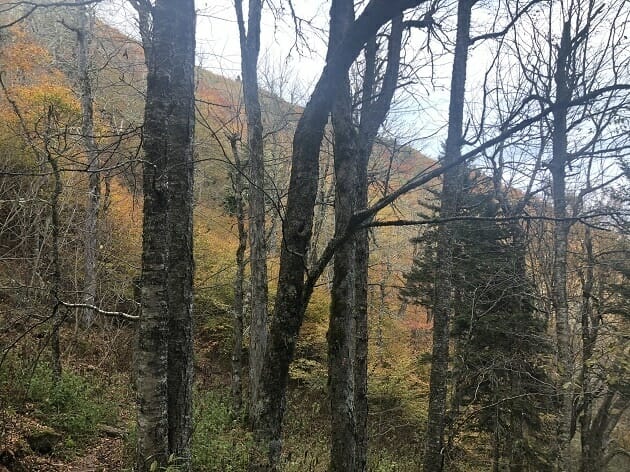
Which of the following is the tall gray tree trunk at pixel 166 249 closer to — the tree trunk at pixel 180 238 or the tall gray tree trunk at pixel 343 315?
the tree trunk at pixel 180 238

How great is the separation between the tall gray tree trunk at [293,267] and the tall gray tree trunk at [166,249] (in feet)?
2.50

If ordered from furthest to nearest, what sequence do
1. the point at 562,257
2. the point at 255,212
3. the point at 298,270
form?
the point at 255,212 → the point at 562,257 → the point at 298,270

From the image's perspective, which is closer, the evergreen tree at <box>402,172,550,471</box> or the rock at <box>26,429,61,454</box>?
the rock at <box>26,429,61,454</box>

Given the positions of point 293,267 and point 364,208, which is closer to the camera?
point 293,267

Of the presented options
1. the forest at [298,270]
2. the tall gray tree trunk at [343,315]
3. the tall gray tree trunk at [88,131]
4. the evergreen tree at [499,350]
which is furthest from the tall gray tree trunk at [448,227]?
the tall gray tree trunk at [88,131]

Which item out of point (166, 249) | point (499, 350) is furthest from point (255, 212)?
point (499, 350)

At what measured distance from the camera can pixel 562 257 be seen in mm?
8797

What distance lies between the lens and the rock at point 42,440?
553 centimetres

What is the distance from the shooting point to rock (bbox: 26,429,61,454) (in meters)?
5.53

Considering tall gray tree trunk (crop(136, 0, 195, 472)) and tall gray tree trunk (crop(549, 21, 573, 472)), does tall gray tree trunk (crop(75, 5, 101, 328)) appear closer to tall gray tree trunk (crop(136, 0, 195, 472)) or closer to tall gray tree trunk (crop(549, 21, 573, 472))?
tall gray tree trunk (crop(136, 0, 195, 472))

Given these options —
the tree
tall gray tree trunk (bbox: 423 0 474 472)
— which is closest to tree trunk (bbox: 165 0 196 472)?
the tree

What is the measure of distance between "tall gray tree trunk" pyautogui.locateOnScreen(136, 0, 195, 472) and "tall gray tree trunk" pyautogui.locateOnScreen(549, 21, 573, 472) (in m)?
6.20

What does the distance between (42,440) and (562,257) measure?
29.6 feet

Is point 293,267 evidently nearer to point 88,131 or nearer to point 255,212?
point 255,212
